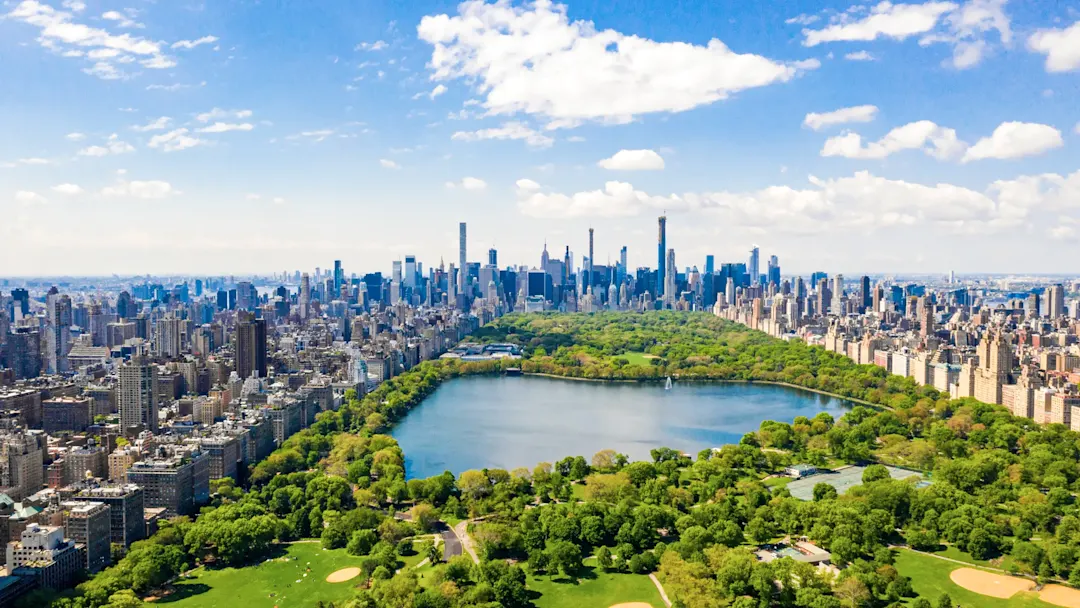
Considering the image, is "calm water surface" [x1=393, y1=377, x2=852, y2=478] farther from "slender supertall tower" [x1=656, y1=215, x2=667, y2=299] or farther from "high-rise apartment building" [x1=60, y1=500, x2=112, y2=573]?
"slender supertall tower" [x1=656, y1=215, x2=667, y2=299]

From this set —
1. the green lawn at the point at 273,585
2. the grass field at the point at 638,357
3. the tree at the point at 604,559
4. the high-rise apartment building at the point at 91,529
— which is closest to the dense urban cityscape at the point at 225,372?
the high-rise apartment building at the point at 91,529

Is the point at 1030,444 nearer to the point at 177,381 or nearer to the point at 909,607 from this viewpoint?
the point at 909,607

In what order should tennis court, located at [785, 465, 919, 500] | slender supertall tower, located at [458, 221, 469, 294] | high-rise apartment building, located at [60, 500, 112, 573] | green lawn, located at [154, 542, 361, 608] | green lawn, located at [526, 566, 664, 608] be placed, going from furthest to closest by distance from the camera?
1. slender supertall tower, located at [458, 221, 469, 294]
2. tennis court, located at [785, 465, 919, 500]
3. high-rise apartment building, located at [60, 500, 112, 573]
4. green lawn, located at [154, 542, 361, 608]
5. green lawn, located at [526, 566, 664, 608]

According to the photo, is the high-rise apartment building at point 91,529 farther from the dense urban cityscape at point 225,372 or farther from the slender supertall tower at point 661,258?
the slender supertall tower at point 661,258

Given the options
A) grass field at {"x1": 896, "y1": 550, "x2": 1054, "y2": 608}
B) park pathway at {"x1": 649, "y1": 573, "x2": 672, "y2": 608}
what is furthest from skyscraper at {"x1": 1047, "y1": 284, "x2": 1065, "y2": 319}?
park pathway at {"x1": 649, "y1": 573, "x2": 672, "y2": 608}

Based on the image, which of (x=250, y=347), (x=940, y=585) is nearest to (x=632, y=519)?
(x=940, y=585)

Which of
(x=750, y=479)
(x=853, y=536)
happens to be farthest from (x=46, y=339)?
(x=853, y=536)
